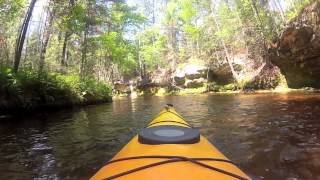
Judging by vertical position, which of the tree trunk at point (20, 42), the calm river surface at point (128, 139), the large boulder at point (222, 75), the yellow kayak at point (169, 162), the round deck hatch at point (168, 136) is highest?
the tree trunk at point (20, 42)

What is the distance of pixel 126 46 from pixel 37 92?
18.4 meters

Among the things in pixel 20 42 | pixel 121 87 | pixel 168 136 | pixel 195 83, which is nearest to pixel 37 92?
pixel 20 42

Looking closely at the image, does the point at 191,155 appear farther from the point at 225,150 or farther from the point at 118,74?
the point at 118,74

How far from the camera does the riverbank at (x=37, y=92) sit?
11.6 metres

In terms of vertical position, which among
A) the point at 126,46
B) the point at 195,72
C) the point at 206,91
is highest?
the point at 126,46

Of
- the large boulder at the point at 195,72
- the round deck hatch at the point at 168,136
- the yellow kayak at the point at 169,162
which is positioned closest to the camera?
the yellow kayak at the point at 169,162

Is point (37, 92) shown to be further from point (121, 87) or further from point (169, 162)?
point (121, 87)

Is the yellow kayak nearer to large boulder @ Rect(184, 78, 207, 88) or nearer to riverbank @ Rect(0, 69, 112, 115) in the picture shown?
riverbank @ Rect(0, 69, 112, 115)

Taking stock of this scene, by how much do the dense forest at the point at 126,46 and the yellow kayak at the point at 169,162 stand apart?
9.89 metres

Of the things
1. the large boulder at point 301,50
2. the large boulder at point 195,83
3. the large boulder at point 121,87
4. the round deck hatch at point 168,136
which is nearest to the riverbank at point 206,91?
the large boulder at point 195,83

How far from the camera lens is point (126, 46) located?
31.3 metres

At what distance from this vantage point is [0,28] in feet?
54.0

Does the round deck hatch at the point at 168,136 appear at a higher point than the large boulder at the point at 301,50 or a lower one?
lower

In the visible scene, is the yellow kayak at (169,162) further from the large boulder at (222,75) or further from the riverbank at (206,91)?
the large boulder at (222,75)
